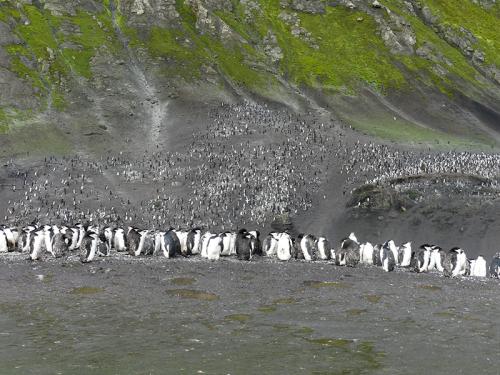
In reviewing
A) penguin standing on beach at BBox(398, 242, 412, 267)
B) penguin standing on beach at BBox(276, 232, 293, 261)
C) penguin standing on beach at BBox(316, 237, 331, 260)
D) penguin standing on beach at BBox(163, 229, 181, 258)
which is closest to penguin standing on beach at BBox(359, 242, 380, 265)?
penguin standing on beach at BBox(398, 242, 412, 267)

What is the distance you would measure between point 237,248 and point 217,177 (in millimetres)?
26118

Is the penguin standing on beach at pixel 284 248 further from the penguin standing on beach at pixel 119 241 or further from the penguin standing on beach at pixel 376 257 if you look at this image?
the penguin standing on beach at pixel 119 241

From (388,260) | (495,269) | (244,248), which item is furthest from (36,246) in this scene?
(495,269)

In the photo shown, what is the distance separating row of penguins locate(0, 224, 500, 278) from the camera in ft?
103

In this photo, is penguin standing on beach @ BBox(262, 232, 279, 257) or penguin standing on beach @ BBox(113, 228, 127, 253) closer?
penguin standing on beach @ BBox(113, 228, 127, 253)

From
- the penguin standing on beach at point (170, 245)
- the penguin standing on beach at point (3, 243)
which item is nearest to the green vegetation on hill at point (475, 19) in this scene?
the penguin standing on beach at point (170, 245)

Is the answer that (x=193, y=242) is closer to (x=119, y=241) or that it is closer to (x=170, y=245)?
(x=170, y=245)

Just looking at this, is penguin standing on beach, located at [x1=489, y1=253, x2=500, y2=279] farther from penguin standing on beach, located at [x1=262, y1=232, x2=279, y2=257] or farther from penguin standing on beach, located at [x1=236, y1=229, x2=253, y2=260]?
penguin standing on beach, located at [x1=236, y1=229, x2=253, y2=260]

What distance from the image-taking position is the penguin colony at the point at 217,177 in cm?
5072

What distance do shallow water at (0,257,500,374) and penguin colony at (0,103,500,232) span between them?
2190cm

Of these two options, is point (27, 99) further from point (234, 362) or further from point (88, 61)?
point (234, 362)

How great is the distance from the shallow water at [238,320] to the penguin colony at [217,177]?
2190 centimetres

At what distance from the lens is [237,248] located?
3259 cm

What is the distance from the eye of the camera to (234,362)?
1532 cm
